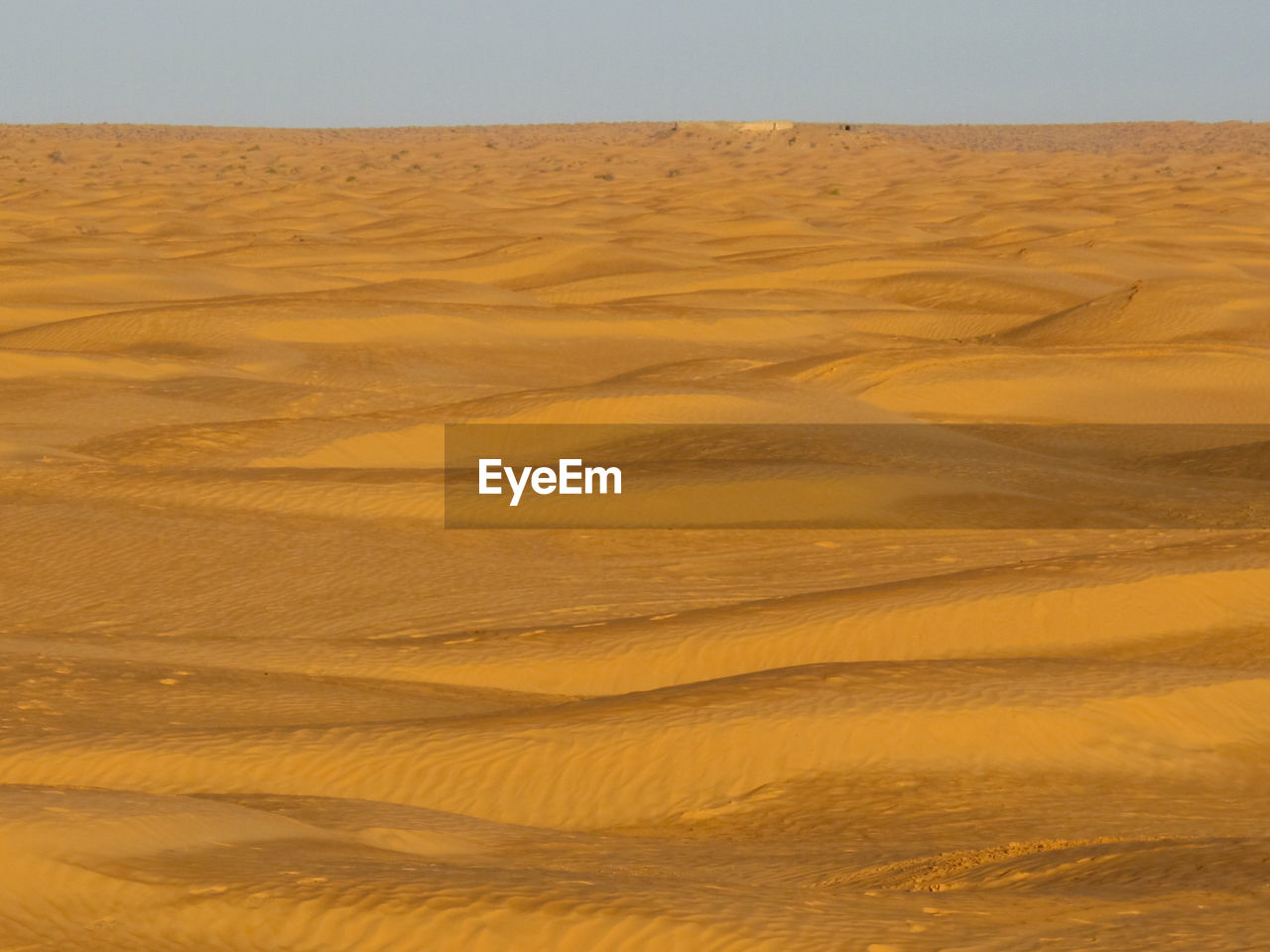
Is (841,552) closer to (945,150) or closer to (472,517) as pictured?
(472,517)

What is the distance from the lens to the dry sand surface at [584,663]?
9.60 feet

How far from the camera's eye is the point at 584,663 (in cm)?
538

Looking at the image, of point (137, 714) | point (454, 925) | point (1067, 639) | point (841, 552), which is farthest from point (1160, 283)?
point (454, 925)

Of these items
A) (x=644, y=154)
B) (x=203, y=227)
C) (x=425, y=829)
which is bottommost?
(x=425, y=829)

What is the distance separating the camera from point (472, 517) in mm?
7781

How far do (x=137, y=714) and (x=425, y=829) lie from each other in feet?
4.22
